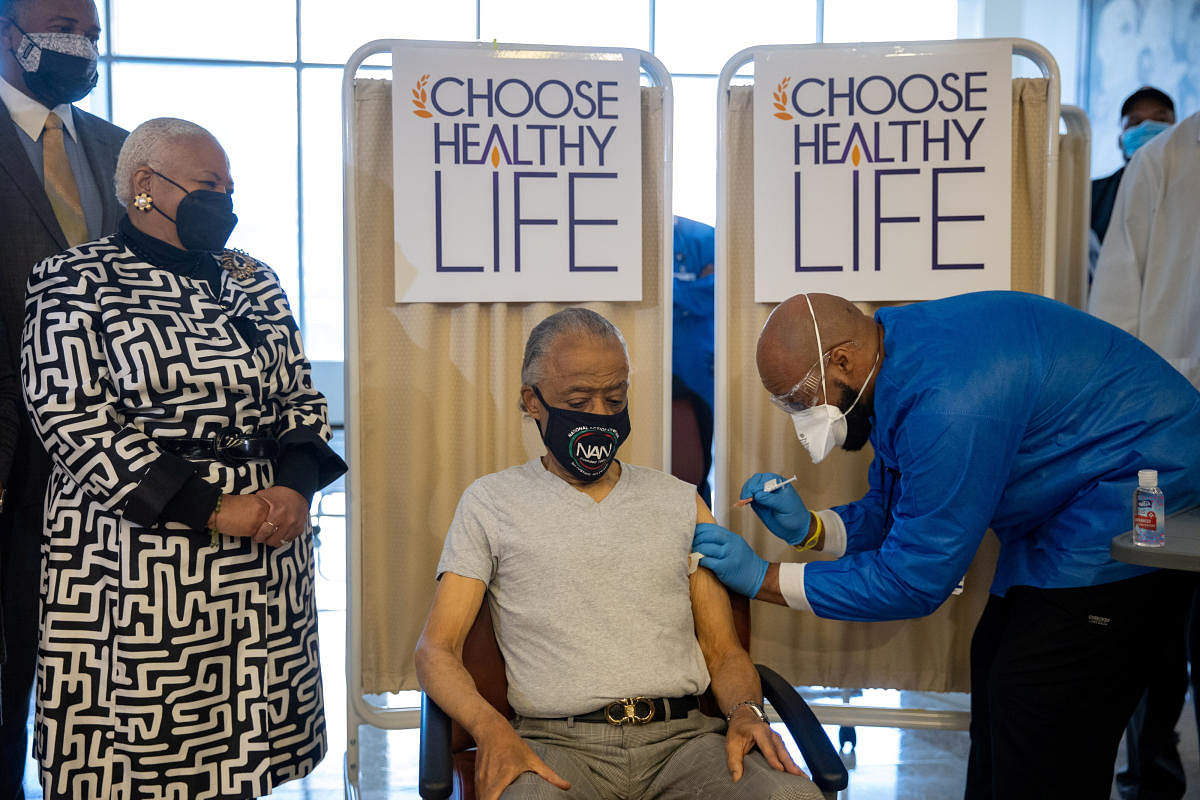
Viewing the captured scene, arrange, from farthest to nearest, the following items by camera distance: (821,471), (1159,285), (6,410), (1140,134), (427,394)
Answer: (1140,134), (1159,285), (821,471), (427,394), (6,410)

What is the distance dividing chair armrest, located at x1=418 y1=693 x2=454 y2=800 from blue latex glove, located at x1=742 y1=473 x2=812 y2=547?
937 mm

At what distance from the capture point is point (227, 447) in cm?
220

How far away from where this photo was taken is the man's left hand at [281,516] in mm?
2176

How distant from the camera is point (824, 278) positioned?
2820mm

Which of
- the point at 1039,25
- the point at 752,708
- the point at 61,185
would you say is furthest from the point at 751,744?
the point at 1039,25

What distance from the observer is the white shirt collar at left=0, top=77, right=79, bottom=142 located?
256 centimetres

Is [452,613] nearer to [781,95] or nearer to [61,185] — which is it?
[61,185]

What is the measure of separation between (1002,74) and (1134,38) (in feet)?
16.6

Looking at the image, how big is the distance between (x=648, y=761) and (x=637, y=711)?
3.9 inches

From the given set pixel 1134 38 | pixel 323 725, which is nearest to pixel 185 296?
pixel 323 725

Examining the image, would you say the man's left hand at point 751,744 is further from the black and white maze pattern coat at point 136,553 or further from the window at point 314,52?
the window at point 314,52

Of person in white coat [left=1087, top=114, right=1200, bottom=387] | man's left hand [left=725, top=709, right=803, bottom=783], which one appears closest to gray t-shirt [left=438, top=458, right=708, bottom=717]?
man's left hand [left=725, top=709, right=803, bottom=783]

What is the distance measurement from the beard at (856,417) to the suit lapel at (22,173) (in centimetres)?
195

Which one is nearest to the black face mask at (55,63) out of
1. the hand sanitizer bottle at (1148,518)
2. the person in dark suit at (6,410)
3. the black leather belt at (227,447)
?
the person in dark suit at (6,410)
